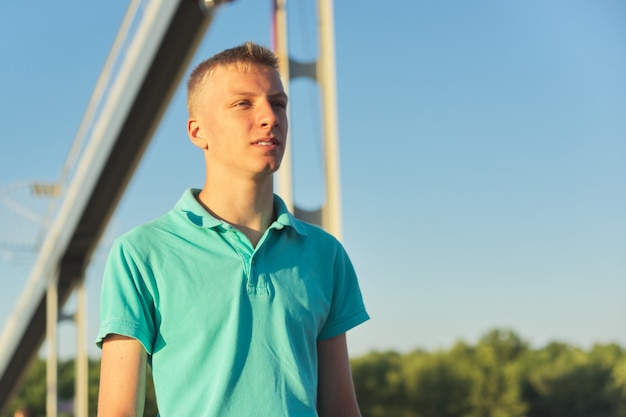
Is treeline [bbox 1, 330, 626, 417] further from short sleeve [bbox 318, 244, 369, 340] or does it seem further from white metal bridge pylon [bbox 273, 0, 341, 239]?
short sleeve [bbox 318, 244, 369, 340]

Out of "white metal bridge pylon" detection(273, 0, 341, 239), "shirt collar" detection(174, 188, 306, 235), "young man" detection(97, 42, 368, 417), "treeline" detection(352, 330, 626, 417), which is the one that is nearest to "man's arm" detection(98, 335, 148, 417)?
"young man" detection(97, 42, 368, 417)

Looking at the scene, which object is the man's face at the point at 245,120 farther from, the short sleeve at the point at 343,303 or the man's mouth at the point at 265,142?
the short sleeve at the point at 343,303

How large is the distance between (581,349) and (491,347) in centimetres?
593

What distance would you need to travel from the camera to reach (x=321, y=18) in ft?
22.4

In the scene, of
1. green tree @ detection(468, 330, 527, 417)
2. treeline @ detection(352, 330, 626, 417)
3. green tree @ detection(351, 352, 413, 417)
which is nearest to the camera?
treeline @ detection(352, 330, 626, 417)

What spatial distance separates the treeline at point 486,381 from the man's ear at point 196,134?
5474cm

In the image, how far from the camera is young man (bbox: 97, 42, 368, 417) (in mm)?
1887

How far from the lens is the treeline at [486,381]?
55.7 m

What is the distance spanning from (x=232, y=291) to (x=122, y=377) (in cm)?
26

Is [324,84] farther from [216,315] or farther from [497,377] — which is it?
[497,377]

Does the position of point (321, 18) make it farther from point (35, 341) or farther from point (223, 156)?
point (35, 341)

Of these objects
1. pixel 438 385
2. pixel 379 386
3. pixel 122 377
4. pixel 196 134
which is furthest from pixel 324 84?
pixel 379 386

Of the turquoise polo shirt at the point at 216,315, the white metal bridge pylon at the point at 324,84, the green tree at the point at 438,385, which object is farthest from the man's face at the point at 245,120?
the green tree at the point at 438,385

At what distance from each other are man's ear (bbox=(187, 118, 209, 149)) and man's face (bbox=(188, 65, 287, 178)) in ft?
0.07
